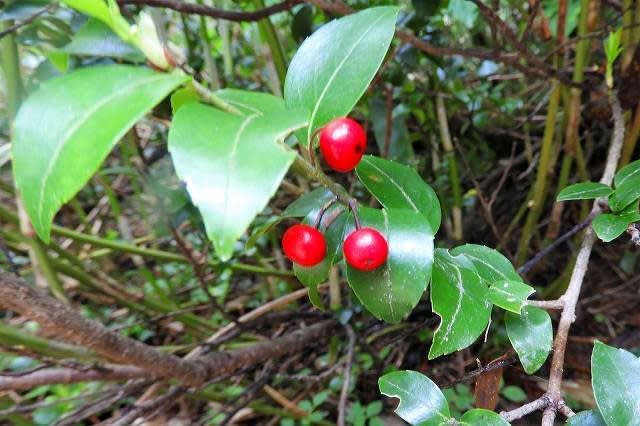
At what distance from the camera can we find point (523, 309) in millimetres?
519

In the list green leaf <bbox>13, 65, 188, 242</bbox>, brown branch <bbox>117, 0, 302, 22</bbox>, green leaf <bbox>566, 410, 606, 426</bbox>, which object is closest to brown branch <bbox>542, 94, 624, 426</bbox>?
green leaf <bbox>566, 410, 606, 426</bbox>

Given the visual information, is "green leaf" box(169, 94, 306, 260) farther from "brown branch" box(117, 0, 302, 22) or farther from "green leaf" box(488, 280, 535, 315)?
"brown branch" box(117, 0, 302, 22)

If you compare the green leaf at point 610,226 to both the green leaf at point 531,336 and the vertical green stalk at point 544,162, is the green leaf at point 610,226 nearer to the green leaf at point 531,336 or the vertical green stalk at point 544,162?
the green leaf at point 531,336

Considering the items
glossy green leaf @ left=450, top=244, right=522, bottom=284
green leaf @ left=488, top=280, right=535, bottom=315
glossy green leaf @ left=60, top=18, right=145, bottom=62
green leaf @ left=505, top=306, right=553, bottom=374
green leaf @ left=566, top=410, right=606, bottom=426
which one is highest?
glossy green leaf @ left=60, top=18, right=145, bottom=62

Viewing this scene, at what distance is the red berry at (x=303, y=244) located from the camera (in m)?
0.46

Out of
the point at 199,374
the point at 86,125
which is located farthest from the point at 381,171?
the point at 199,374

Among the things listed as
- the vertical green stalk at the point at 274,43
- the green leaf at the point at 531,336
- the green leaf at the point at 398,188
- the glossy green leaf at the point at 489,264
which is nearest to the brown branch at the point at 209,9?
the vertical green stalk at the point at 274,43

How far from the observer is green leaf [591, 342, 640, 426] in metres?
0.44

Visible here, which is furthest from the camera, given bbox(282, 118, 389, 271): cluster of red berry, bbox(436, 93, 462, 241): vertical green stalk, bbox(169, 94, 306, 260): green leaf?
bbox(436, 93, 462, 241): vertical green stalk

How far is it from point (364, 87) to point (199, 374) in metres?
0.70

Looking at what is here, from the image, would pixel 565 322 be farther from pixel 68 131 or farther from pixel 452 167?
pixel 452 167

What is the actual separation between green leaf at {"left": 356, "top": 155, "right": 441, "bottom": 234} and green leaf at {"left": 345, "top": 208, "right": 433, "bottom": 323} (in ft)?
0.16

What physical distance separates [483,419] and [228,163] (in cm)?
36

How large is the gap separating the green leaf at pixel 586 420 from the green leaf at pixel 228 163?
40 centimetres
